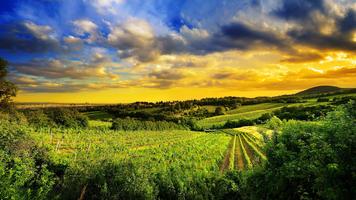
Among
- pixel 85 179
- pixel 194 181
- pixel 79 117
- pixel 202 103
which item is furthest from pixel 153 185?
pixel 202 103

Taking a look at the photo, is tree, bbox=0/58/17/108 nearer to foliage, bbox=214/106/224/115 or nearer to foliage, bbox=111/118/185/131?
foliage, bbox=111/118/185/131

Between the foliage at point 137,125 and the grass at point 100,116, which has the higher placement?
the grass at point 100,116

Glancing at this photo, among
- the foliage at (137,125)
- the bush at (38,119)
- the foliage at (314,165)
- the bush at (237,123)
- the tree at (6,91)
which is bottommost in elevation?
the bush at (237,123)

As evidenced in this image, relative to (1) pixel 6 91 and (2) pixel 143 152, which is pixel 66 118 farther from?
(2) pixel 143 152

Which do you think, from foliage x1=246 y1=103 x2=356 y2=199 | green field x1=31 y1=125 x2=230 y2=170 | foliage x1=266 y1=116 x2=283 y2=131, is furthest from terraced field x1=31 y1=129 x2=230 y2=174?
foliage x1=246 y1=103 x2=356 y2=199

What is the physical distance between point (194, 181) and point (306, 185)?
7805mm

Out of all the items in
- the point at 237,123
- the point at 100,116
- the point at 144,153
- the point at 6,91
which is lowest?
the point at 237,123

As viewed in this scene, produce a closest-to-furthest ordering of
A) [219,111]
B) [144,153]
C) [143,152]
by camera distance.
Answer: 1. [144,153]
2. [143,152]
3. [219,111]

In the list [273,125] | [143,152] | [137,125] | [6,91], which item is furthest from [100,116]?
[273,125]

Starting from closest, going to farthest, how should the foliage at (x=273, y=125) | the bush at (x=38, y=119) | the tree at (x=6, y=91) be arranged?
the foliage at (x=273, y=125), the tree at (x=6, y=91), the bush at (x=38, y=119)

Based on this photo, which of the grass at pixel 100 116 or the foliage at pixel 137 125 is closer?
the foliage at pixel 137 125

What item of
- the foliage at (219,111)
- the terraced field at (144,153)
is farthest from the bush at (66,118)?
the foliage at (219,111)

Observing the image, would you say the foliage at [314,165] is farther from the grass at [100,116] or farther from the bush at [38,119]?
the grass at [100,116]

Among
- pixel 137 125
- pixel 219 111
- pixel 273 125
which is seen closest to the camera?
pixel 273 125
